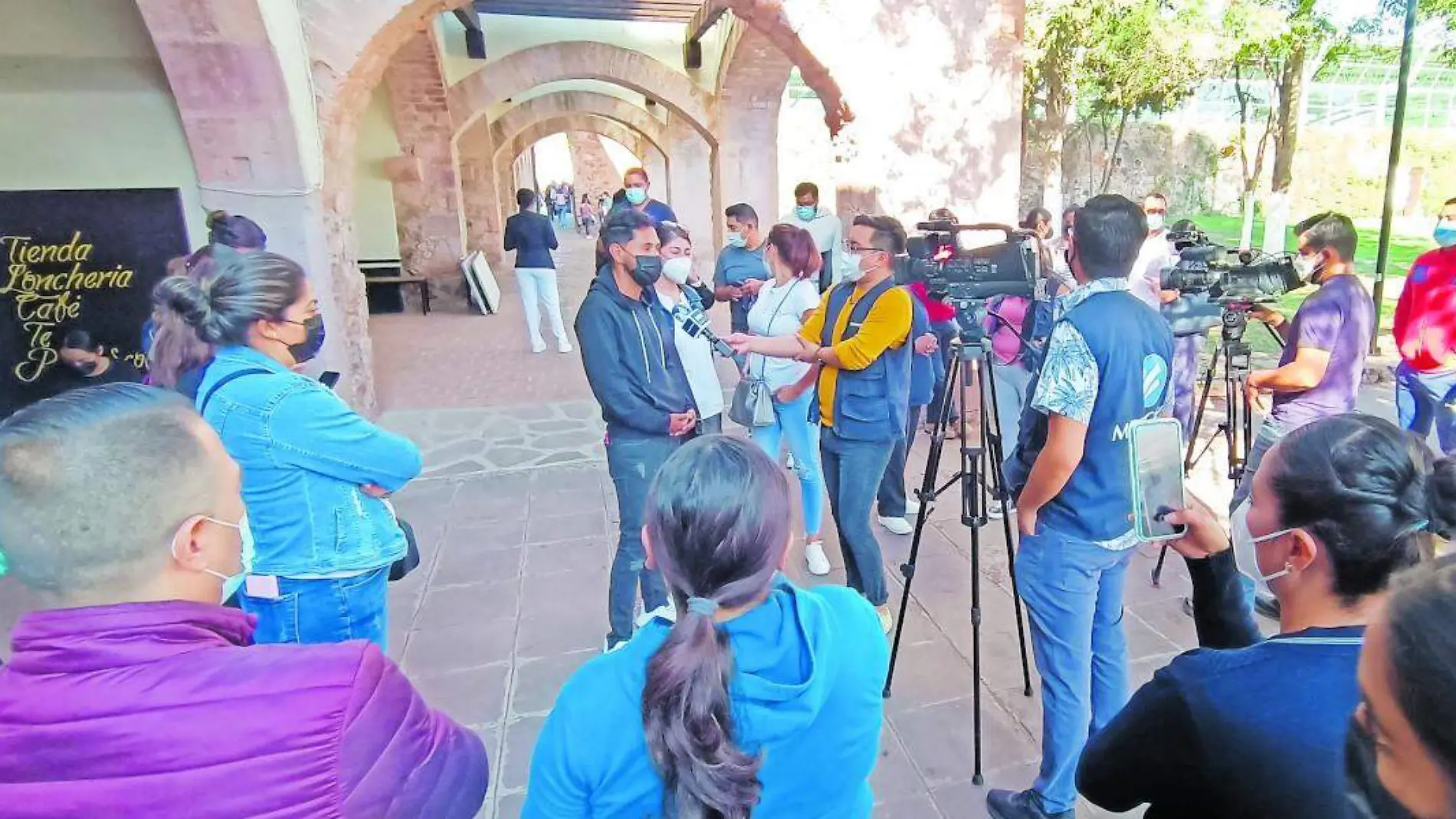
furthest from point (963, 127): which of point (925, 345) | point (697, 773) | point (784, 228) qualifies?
point (697, 773)

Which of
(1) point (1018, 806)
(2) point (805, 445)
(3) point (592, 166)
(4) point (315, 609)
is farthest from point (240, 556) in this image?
(3) point (592, 166)

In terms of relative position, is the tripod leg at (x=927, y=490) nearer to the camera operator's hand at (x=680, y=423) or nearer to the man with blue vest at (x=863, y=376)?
the man with blue vest at (x=863, y=376)

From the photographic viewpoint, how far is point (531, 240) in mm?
9062

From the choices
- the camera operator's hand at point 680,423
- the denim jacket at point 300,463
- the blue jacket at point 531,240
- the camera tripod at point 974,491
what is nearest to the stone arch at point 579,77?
the blue jacket at point 531,240

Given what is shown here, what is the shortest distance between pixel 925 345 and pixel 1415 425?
2178mm

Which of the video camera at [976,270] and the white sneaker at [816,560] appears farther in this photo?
the white sneaker at [816,560]

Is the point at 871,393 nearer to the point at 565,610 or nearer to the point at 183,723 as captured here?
the point at 565,610

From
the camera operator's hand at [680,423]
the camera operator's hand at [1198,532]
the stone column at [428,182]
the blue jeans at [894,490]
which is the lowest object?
the blue jeans at [894,490]

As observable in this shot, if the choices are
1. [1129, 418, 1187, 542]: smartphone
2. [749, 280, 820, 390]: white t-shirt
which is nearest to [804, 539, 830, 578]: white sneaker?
[749, 280, 820, 390]: white t-shirt

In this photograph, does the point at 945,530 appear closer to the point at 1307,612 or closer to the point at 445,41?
the point at 1307,612

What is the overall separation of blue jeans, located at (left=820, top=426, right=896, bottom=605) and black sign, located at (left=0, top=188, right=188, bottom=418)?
182 inches

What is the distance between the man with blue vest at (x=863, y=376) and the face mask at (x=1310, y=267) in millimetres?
1690

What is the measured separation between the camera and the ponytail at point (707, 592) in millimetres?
1037

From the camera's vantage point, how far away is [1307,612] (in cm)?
123
